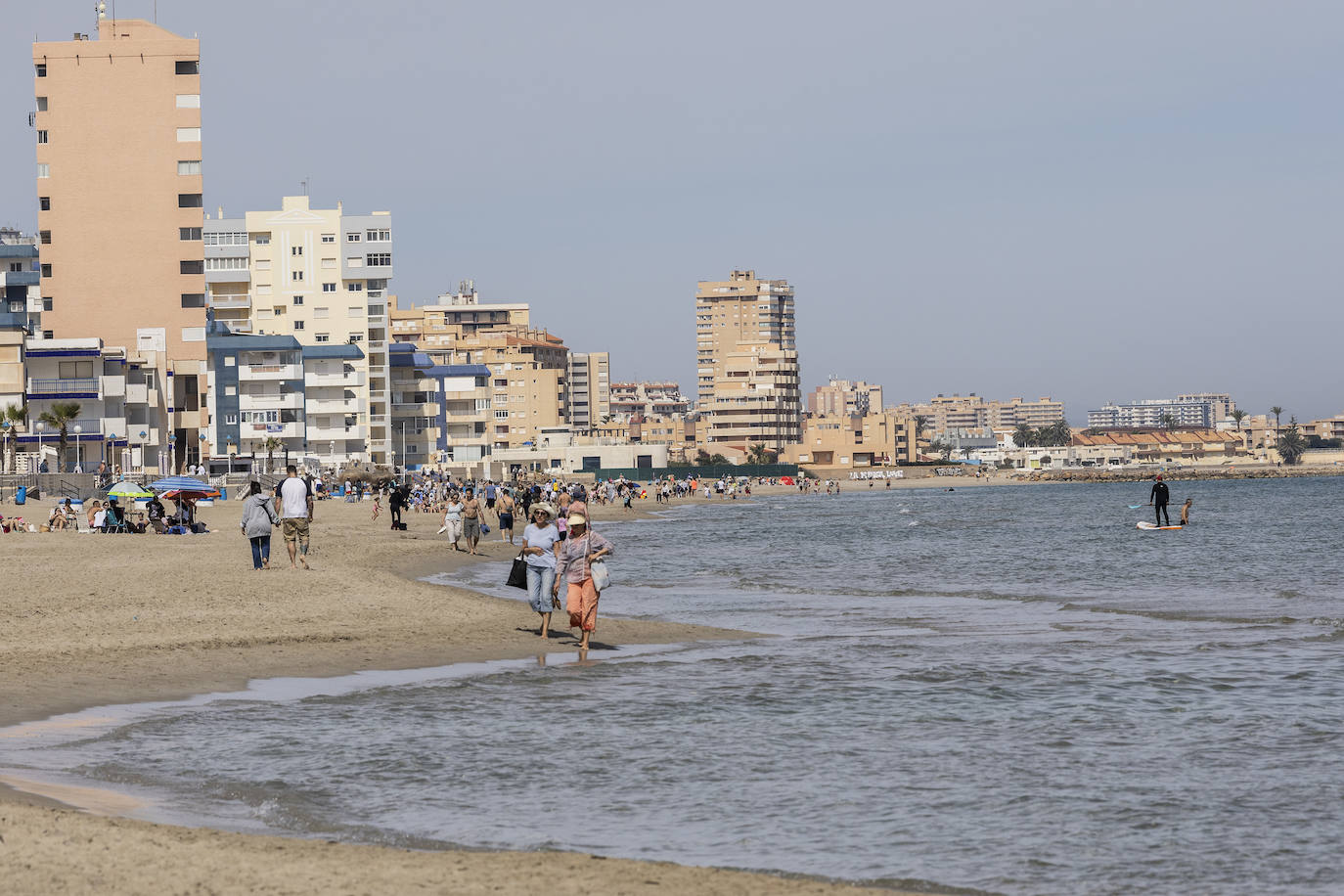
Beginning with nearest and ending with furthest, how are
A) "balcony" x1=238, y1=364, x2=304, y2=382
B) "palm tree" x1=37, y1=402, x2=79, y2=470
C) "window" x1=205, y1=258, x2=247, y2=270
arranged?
"palm tree" x1=37, y1=402, x2=79, y2=470
"balcony" x1=238, y1=364, x2=304, y2=382
"window" x1=205, y1=258, x2=247, y2=270

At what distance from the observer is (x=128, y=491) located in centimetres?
4262

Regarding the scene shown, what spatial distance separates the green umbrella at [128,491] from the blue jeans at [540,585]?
1092 inches

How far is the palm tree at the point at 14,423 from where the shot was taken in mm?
71938

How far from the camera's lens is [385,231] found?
11244 centimetres

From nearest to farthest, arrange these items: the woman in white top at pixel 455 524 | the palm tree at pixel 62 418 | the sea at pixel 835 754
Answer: the sea at pixel 835 754 < the woman in white top at pixel 455 524 < the palm tree at pixel 62 418

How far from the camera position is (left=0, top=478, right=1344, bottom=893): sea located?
861cm

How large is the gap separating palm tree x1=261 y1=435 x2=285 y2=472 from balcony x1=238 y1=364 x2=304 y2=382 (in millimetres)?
4177

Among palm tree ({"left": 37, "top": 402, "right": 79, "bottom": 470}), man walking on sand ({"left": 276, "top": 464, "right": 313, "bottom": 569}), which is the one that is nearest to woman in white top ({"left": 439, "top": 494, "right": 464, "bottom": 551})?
man walking on sand ({"left": 276, "top": 464, "right": 313, "bottom": 569})

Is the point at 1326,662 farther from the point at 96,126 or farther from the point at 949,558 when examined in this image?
the point at 96,126

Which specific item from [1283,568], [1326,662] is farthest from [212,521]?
[1326,662]

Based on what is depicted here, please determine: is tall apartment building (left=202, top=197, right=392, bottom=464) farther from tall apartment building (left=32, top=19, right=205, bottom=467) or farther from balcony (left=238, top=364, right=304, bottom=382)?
tall apartment building (left=32, top=19, right=205, bottom=467)

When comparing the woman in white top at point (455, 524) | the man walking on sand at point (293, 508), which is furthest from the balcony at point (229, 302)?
the man walking on sand at point (293, 508)

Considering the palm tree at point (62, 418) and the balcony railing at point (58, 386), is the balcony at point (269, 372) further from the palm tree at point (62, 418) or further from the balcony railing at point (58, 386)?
the palm tree at point (62, 418)

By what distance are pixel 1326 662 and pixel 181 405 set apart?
8294cm
